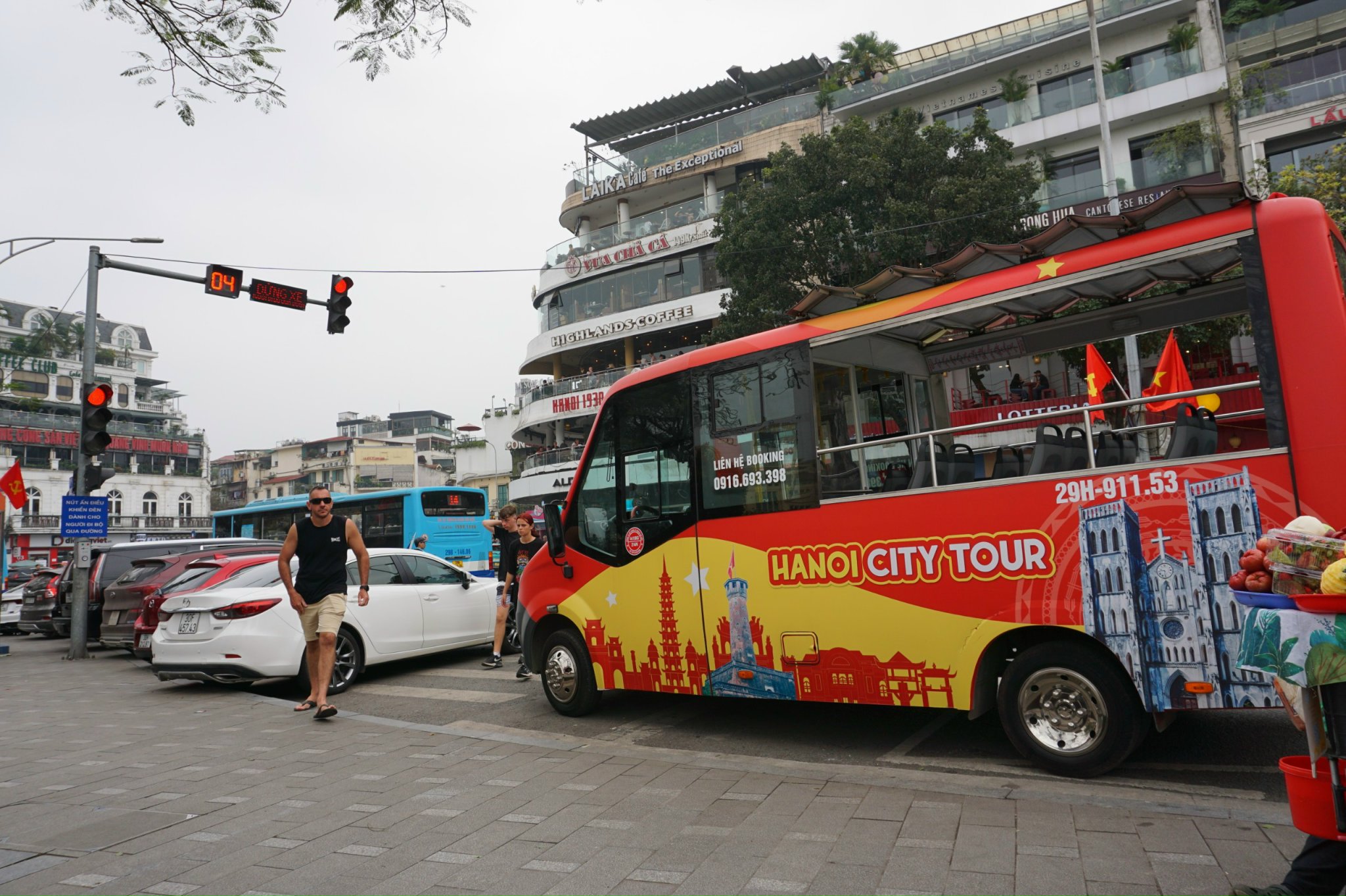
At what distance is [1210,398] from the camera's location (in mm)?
5711

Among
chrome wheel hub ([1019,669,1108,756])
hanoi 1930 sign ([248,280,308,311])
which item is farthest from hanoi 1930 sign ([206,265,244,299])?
chrome wheel hub ([1019,669,1108,756])

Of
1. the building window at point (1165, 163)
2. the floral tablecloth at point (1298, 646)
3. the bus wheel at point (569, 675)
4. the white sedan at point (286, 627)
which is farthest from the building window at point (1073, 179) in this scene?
the floral tablecloth at point (1298, 646)

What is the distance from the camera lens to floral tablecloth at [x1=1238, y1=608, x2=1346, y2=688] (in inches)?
101

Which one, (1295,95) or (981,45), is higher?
(981,45)

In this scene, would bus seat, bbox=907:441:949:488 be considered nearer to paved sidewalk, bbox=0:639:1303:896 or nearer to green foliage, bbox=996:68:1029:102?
paved sidewalk, bbox=0:639:1303:896

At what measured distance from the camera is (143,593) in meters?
12.0

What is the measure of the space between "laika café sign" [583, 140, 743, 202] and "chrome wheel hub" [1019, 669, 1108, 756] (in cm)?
3364

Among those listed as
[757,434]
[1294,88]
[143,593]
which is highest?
[1294,88]

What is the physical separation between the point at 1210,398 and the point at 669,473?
379cm

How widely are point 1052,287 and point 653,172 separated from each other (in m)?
34.8

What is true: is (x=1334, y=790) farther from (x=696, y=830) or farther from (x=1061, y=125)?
(x=1061, y=125)

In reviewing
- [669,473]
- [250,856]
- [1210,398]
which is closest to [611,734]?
[669,473]

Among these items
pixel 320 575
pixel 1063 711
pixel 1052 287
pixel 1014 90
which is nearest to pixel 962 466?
pixel 1052 287

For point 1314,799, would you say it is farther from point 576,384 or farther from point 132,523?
point 132,523
